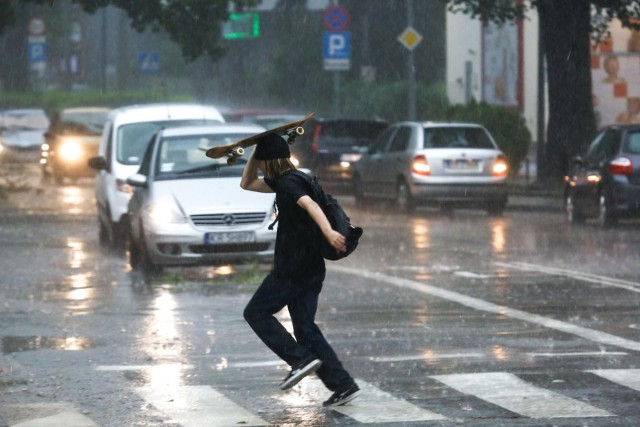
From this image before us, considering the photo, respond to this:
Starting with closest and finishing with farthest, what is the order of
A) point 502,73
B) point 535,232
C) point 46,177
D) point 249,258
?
point 249,258, point 535,232, point 46,177, point 502,73

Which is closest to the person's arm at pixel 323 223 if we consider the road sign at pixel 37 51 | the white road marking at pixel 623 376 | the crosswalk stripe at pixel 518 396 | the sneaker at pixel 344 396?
the sneaker at pixel 344 396

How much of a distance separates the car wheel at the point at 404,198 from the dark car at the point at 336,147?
3.92 metres

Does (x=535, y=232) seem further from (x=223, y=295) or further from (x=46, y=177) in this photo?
(x=46, y=177)

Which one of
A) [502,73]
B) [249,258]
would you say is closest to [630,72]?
[502,73]

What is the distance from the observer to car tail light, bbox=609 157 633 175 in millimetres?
23156

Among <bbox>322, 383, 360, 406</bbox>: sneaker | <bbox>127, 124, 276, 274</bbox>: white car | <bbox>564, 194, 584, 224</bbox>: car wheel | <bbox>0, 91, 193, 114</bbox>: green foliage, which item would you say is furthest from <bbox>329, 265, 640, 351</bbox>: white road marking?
<bbox>0, 91, 193, 114</bbox>: green foliage

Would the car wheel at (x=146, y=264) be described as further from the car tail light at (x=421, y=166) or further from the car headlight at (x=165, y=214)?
the car tail light at (x=421, y=166)

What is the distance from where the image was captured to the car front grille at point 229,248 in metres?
16.7

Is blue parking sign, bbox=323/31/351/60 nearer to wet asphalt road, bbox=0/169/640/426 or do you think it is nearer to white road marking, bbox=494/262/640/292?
wet asphalt road, bbox=0/169/640/426

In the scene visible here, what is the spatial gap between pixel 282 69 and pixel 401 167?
155 ft

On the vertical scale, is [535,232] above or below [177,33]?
below

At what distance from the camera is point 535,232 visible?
22.9 metres

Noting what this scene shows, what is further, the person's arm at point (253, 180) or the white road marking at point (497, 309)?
the white road marking at point (497, 309)

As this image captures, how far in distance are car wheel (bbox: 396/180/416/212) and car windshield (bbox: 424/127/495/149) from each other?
0.78m
